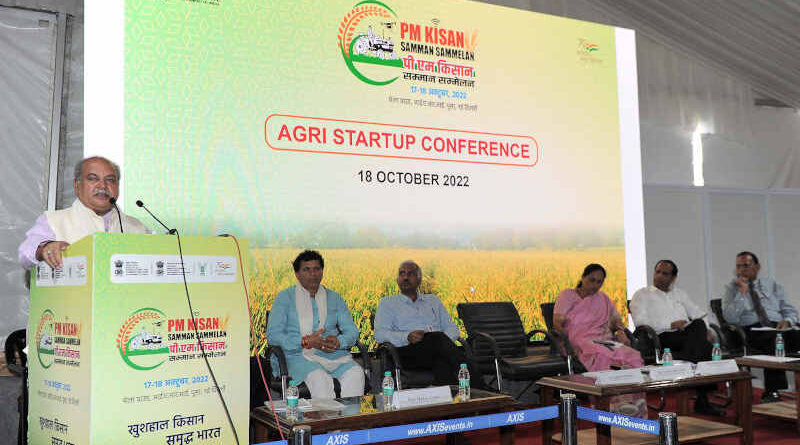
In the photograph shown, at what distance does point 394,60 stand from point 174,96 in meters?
1.62

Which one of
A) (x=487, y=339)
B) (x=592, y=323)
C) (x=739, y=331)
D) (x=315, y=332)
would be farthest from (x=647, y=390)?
(x=739, y=331)

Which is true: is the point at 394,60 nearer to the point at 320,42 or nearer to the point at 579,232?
the point at 320,42

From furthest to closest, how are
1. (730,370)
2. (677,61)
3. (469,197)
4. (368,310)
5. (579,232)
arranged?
(677,61) < (579,232) < (469,197) < (368,310) < (730,370)

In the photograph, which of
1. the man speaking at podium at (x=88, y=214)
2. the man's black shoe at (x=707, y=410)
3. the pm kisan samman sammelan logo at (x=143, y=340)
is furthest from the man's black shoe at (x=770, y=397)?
the pm kisan samman sammelan logo at (x=143, y=340)

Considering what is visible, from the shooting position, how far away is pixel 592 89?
5.73 metres

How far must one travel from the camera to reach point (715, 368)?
4.11 m

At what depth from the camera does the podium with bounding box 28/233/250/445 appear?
1.84 m

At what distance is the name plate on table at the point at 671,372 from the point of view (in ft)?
12.8

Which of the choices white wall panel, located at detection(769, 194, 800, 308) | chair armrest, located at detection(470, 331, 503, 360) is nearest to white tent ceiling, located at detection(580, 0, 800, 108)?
white wall panel, located at detection(769, 194, 800, 308)

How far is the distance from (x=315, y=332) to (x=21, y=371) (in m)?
1.63

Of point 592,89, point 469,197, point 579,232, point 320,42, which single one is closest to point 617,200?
point 579,232

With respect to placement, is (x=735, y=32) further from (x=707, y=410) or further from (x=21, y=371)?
(x=21, y=371)

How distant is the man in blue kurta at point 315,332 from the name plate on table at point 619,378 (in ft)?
4.66

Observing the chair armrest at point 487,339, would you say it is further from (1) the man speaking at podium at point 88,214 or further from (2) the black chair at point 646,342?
(1) the man speaking at podium at point 88,214
